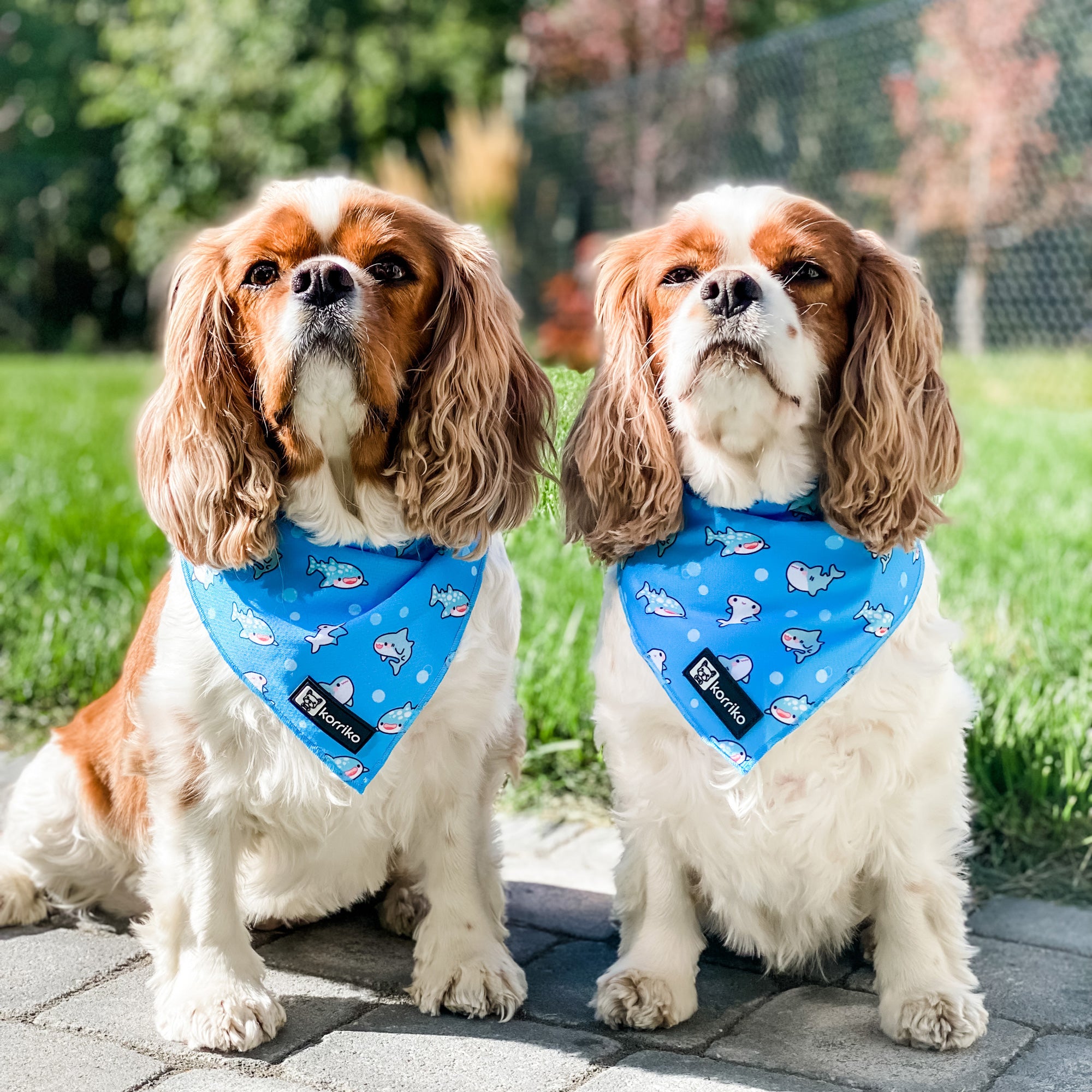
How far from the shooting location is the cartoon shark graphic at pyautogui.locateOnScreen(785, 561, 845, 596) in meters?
2.50

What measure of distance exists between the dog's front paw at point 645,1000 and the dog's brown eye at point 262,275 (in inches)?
57.1

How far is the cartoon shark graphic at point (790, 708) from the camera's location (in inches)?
96.4

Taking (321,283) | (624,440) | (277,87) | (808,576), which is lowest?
(808,576)

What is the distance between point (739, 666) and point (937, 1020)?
2.36ft

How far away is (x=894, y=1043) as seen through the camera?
247 cm

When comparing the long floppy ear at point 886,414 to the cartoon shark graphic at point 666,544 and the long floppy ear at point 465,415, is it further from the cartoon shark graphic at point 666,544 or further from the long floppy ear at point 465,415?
the long floppy ear at point 465,415

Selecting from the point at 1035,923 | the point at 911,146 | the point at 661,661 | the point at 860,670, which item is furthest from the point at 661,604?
the point at 911,146

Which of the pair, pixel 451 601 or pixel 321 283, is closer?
pixel 321 283

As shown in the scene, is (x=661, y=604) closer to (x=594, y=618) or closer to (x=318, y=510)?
(x=318, y=510)

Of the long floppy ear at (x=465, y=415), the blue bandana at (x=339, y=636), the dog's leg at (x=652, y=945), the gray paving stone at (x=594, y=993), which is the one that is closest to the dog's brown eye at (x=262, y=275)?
the long floppy ear at (x=465, y=415)

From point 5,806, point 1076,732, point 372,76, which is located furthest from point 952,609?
point 372,76

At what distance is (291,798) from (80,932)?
0.74 m

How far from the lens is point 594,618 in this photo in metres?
4.52

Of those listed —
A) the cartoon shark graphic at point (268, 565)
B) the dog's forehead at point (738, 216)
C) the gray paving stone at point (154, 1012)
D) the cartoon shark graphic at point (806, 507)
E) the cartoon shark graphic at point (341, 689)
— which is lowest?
the gray paving stone at point (154, 1012)
